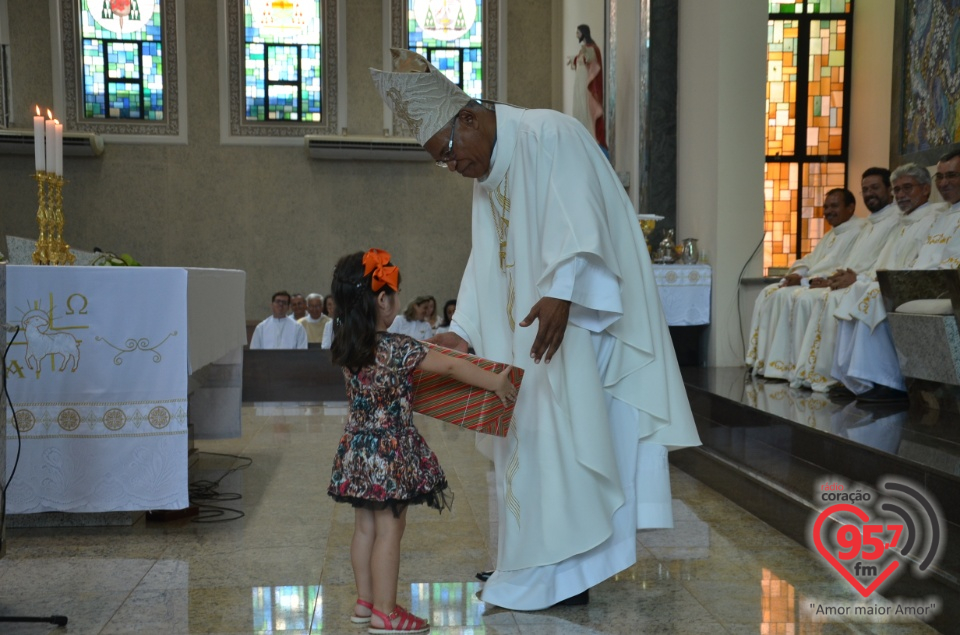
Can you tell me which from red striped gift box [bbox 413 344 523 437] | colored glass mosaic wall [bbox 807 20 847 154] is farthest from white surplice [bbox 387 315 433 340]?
red striped gift box [bbox 413 344 523 437]

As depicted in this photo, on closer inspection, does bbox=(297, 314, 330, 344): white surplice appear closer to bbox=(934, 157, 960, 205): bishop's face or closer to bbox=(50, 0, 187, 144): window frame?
bbox=(50, 0, 187, 144): window frame

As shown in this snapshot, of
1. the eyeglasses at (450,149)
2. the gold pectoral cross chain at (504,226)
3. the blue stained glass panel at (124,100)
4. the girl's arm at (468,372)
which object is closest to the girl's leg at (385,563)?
the girl's arm at (468,372)

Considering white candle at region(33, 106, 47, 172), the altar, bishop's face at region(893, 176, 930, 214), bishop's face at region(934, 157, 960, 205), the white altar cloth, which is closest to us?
the altar

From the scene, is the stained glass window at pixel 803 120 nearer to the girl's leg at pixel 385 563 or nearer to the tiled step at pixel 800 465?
the tiled step at pixel 800 465

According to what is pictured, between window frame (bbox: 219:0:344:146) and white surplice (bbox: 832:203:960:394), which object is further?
window frame (bbox: 219:0:344:146)

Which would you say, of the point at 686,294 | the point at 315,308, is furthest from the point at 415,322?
the point at 686,294

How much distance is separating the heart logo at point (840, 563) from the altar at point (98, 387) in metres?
2.39

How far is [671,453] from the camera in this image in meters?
5.50

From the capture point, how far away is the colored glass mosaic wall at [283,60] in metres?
13.6

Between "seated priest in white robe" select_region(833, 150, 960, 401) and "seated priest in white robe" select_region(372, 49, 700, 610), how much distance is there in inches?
97.6

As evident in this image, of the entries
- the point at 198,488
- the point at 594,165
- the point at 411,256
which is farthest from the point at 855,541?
the point at 411,256

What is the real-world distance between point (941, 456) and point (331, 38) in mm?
12126

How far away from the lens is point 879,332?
15.8 feet

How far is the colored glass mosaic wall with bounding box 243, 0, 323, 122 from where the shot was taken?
44.6ft
